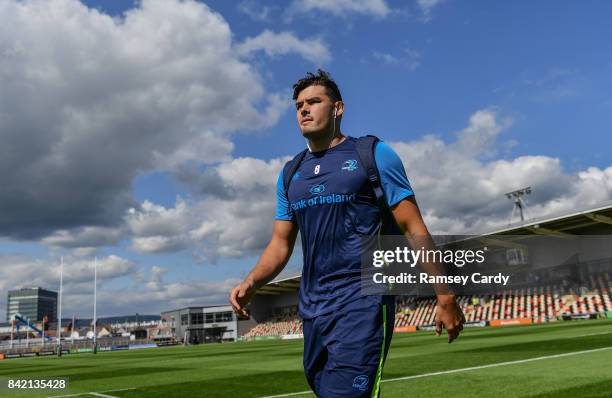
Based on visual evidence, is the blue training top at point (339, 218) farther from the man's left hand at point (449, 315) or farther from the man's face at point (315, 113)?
the man's left hand at point (449, 315)

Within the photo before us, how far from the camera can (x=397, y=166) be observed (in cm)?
325

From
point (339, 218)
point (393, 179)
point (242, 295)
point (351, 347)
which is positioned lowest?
point (351, 347)

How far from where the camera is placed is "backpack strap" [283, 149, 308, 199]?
3686 mm

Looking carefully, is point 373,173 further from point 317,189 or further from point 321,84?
point 321,84

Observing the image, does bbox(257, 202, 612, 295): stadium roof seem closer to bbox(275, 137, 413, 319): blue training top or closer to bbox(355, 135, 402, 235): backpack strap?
bbox(355, 135, 402, 235): backpack strap

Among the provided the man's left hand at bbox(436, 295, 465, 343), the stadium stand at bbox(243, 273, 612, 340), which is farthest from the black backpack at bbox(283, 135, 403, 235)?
the stadium stand at bbox(243, 273, 612, 340)

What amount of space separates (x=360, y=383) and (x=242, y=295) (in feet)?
3.42

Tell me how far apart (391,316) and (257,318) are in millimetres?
101331

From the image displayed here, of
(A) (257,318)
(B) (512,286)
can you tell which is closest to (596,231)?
(B) (512,286)

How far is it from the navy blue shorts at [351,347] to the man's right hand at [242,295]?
57cm

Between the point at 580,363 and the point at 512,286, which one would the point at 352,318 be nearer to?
the point at 580,363

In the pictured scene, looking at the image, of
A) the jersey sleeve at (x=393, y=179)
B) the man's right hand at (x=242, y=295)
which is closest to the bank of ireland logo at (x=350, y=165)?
the jersey sleeve at (x=393, y=179)

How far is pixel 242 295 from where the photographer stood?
3.64 m

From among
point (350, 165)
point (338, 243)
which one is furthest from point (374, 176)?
point (338, 243)
